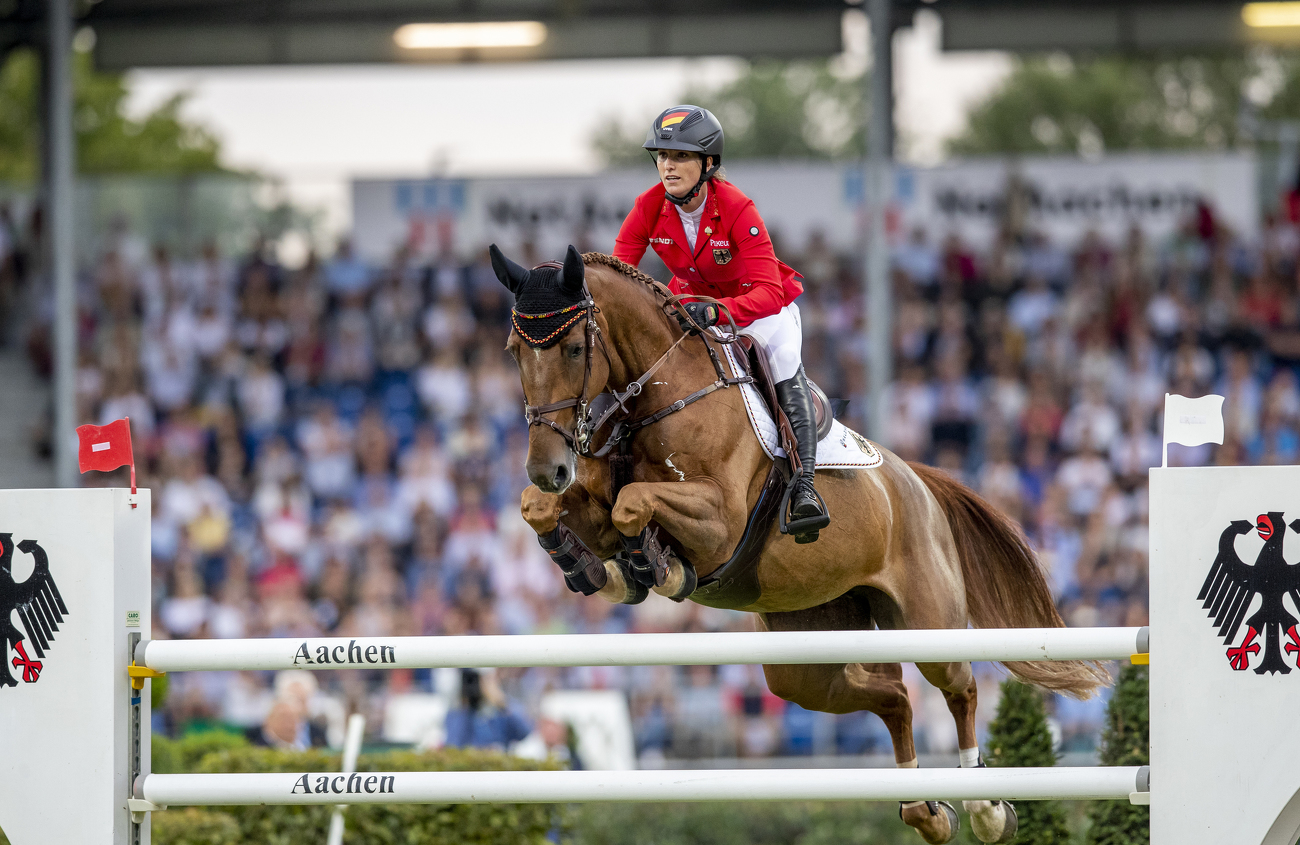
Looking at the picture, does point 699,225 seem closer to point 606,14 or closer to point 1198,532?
point 1198,532

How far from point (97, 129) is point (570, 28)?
19441 mm

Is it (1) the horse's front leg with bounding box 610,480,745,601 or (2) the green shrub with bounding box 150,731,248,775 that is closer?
(1) the horse's front leg with bounding box 610,480,745,601

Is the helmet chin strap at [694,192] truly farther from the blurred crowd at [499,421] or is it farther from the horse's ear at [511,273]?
the blurred crowd at [499,421]

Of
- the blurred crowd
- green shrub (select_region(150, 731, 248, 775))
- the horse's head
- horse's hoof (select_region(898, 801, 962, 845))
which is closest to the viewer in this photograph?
the horse's head

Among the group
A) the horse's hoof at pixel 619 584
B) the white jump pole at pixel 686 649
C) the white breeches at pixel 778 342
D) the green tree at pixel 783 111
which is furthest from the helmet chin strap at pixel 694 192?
the green tree at pixel 783 111

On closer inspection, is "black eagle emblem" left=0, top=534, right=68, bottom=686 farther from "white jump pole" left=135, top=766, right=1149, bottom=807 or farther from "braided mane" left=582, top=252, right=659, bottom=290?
"braided mane" left=582, top=252, right=659, bottom=290

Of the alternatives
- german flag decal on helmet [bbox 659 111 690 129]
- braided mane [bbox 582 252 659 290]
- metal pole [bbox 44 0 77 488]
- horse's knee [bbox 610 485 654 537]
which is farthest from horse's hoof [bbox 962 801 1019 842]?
metal pole [bbox 44 0 77 488]

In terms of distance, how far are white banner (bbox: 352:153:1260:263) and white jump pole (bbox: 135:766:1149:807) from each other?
35.6ft

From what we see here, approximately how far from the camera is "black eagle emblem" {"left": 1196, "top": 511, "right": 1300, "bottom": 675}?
357cm

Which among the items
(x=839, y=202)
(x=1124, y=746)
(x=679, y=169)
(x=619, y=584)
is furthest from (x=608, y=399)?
(x=839, y=202)

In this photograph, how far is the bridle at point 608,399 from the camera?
404 cm

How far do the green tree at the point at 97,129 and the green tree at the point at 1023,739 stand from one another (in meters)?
27.0

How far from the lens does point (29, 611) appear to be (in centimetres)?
384

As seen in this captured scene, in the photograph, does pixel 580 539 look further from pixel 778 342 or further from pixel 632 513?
pixel 778 342
